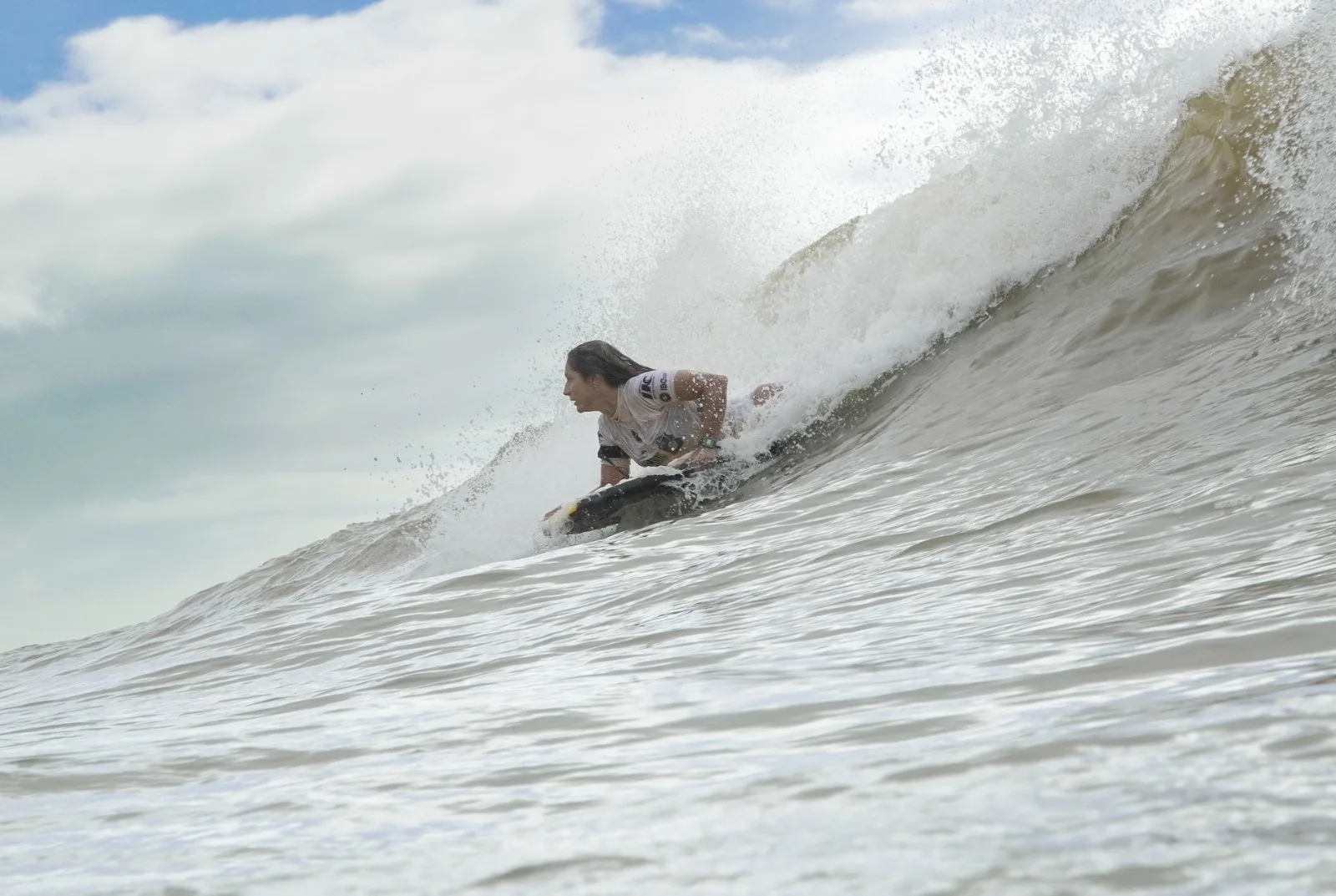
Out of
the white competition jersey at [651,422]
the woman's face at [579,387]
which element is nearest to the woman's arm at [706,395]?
the white competition jersey at [651,422]

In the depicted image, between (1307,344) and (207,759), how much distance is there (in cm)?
498

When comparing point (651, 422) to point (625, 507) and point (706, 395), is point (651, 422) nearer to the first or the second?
point (706, 395)

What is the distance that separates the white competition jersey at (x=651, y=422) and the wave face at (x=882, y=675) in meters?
0.74

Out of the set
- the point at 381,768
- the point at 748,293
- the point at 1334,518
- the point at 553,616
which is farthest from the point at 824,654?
the point at 748,293

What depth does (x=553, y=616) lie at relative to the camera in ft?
13.7

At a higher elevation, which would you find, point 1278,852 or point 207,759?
point 207,759

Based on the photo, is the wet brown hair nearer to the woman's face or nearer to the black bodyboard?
the woman's face

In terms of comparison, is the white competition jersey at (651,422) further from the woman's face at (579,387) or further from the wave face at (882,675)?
the wave face at (882,675)

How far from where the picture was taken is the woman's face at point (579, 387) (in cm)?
773

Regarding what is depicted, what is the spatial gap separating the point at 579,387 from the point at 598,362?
191mm

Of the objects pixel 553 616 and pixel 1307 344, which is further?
pixel 1307 344

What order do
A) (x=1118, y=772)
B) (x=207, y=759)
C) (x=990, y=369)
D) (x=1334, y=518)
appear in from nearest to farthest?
(x=1118, y=772)
(x=207, y=759)
(x=1334, y=518)
(x=990, y=369)

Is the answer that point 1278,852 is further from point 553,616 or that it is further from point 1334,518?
point 553,616

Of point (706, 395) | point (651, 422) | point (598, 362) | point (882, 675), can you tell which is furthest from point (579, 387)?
point (882, 675)
